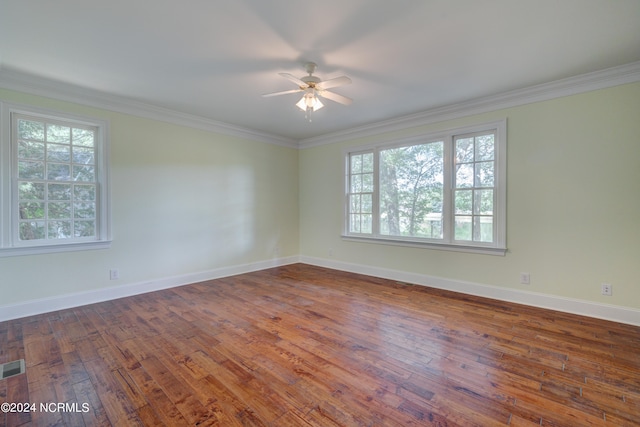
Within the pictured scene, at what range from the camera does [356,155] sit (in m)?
5.30

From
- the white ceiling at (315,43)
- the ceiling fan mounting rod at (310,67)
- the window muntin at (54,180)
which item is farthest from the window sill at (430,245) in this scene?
the window muntin at (54,180)

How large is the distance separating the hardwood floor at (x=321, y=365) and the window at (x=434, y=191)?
103 centimetres

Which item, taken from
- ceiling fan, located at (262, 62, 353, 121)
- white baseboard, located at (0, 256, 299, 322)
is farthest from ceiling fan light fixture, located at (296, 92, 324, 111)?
white baseboard, located at (0, 256, 299, 322)

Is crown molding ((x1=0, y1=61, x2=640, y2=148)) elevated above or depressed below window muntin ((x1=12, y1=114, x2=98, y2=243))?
above

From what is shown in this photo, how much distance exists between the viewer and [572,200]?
126 inches

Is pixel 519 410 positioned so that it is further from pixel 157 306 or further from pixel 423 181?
pixel 157 306

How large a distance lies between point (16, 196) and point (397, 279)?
496 cm

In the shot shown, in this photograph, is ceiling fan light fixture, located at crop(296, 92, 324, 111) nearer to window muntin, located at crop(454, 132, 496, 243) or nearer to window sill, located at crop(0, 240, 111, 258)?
window muntin, located at crop(454, 132, 496, 243)

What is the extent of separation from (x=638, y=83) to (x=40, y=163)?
644 cm

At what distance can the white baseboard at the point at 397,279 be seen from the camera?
3033mm

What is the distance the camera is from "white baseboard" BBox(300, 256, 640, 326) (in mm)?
2973

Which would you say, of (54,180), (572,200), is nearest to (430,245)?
(572,200)

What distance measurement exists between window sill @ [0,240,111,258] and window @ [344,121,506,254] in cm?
372

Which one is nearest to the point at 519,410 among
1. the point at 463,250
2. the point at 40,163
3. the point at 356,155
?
the point at 463,250
